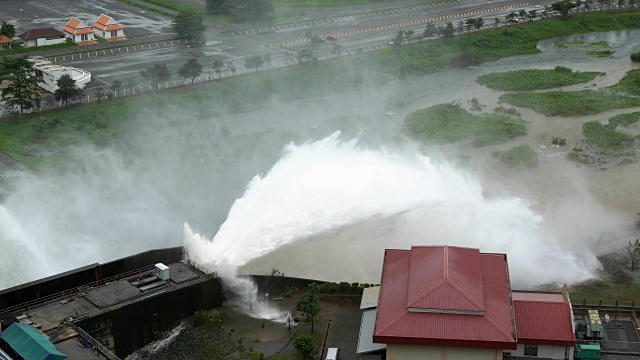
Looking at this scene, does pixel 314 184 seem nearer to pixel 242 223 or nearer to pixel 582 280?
pixel 242 223

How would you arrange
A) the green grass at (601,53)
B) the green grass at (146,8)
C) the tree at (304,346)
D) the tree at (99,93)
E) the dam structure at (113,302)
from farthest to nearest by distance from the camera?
1. the green grass at (146,8)
2. the green grass at (601,53)
3. the tree at (99,93)
4. the tree at (304,346)
5. the dam structure at (113,302)

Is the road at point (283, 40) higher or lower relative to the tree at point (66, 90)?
higher

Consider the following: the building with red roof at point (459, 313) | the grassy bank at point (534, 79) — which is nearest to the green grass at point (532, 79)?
the grassy bank at point (534, 79)

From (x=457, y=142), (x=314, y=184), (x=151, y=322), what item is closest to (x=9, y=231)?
(x=151, y=322)

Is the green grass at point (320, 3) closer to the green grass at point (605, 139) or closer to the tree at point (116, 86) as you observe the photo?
the tree at point (116, 86)

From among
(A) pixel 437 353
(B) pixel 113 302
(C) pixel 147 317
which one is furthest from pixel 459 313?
(B) pixel 113 302

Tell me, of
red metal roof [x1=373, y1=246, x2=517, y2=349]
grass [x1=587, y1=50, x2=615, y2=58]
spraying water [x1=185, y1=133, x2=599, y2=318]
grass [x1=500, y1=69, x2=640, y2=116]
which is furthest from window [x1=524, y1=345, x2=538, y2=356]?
grass [x1=587, y1=50, x2=615, y2=58]

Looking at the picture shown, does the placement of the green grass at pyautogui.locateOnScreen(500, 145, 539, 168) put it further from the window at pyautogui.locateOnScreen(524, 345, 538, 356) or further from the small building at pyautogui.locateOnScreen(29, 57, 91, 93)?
the small building at pyautogui.locateOnScreen(29, 57, 91, 93)
